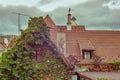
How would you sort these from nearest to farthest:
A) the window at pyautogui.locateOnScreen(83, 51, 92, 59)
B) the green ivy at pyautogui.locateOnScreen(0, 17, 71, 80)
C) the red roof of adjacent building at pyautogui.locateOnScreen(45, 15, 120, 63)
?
the green ivy at pyautogui.locateOnScreen(0, 17, 71, 80)
the window at pyautogui.locateOnScreen(83, 51, 92, 59)
the red roof of adjacent building at pyautogui.locateOnScreen(45, 15, 120, 63)

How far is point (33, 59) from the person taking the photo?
15609 millimetres

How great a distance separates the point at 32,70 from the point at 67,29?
27.0m

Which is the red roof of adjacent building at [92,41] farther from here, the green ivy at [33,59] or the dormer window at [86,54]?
the green ivy at [33,59]

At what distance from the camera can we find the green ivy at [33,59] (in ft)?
49.3

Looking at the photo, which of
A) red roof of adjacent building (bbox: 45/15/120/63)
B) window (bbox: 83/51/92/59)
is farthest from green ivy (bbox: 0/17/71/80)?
window (bbox: 83/51/92/59)

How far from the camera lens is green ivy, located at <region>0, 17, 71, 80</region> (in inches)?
592

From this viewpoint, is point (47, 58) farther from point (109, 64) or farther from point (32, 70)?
point (109, 64)

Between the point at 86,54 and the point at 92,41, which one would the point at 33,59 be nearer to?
the point at 86,54

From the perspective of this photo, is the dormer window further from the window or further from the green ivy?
the green ivy

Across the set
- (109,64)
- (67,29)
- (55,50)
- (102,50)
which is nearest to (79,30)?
(67,29)

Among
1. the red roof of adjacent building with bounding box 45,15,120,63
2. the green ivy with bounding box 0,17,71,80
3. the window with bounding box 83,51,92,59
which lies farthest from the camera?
the red roof of adjacent building with bounding box 45,15,120,63

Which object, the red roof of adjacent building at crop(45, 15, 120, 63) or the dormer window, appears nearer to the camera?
the dormer window

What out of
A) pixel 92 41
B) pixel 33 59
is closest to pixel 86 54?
pixel 92 41

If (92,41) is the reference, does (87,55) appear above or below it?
below
